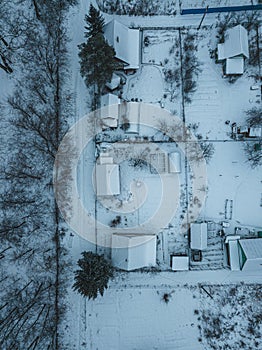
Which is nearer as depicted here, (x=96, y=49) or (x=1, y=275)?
(x=96, y=49)

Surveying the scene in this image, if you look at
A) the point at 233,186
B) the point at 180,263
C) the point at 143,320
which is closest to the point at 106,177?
the point at 180,263

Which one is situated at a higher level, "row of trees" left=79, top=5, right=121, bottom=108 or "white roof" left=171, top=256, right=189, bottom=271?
"row of trees" left=79, top=5, right=121, bottom=108

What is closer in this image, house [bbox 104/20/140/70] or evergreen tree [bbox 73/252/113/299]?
evergreen tree [bbox 73/252/113/299]

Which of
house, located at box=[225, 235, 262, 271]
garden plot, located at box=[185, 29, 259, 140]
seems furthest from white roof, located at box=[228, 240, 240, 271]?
garden plot, located at box=[185, 29, 259, 140]

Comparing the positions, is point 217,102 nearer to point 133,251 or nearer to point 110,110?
point 110,110

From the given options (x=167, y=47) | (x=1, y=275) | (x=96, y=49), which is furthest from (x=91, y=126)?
(x=1, y=275)

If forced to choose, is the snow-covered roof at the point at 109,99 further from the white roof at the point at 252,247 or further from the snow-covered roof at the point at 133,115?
the white roof at the point at 252,247

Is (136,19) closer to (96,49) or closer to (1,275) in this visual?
(96,49)

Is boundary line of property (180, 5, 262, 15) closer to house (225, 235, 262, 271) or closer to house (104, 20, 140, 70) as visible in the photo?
house (104, 20, 140, 70)
